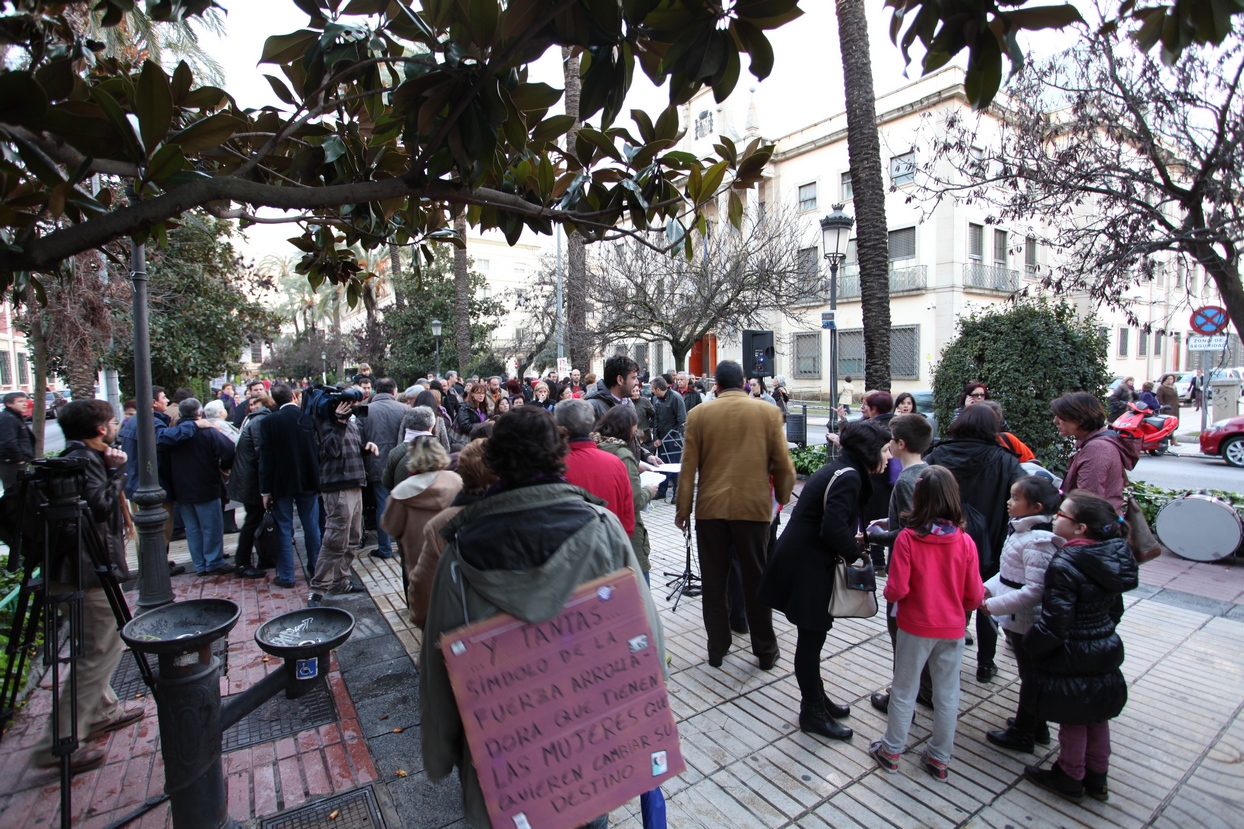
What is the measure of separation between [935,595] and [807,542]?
0.67m

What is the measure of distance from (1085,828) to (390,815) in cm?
303

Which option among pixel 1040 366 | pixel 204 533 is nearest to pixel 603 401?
pixel 204 533

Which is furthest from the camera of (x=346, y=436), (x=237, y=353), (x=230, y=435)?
(x=237, y=353)

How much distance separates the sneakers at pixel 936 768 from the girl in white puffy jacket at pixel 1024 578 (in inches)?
18.4

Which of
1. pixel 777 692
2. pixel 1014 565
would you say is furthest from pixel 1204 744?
pixel 777 692

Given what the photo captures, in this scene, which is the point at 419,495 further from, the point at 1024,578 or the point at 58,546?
the point at 1024,578

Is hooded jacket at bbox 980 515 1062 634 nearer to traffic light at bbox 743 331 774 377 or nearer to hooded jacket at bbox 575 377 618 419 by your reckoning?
hooded jacket at bbox 575 377 618 419

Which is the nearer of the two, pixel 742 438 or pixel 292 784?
pixel 292 784

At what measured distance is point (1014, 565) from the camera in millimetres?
3412

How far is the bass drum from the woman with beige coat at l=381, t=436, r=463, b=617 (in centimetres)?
682

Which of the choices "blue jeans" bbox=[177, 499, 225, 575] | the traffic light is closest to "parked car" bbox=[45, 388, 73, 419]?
"blue jeans" bbox=[177, 499, 225, 575]

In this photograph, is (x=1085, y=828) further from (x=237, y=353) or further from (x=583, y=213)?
(x=237, y=353)

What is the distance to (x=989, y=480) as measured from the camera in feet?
12.8

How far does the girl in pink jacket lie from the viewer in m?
3.04
